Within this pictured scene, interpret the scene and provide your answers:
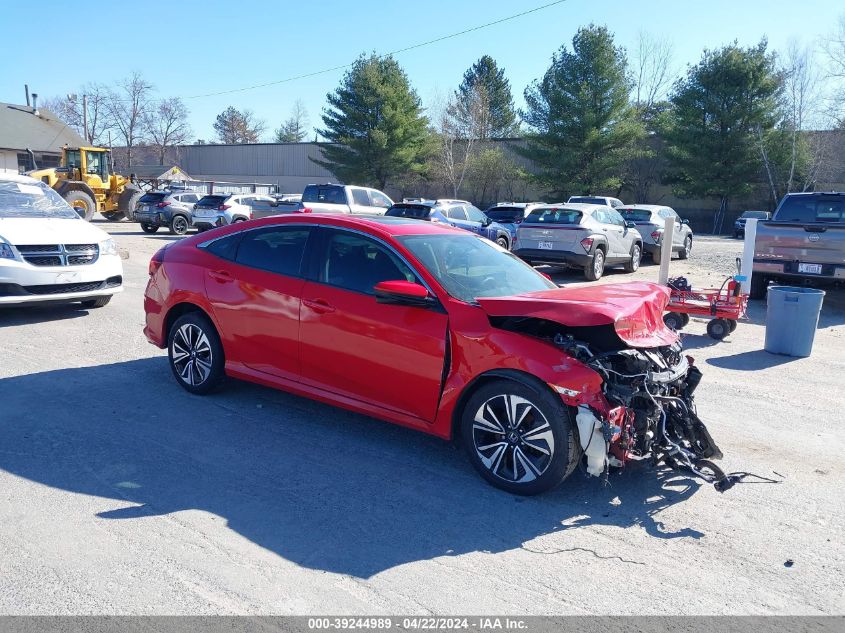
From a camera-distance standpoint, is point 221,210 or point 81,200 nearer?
point 221,210

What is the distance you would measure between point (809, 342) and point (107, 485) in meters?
8.42

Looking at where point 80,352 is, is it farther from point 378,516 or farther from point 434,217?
point 434,217

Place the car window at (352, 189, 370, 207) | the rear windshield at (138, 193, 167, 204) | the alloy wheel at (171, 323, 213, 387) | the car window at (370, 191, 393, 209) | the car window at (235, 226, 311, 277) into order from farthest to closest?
1. the rear windshield at (138, 193, 167, 204)
2. the car window at (370, 191, 393, 209)
3. the car window at (352, 189, 370, 207)
4. the alloy wheel at (171, 323, 213, 387)
5. the car window at (235, 226, 311, 277)

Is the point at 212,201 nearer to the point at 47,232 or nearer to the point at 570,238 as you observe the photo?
the point at 570,238

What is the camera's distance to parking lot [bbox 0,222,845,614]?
3.27m

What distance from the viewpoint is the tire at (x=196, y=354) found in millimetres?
5986

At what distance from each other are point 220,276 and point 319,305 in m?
1.26

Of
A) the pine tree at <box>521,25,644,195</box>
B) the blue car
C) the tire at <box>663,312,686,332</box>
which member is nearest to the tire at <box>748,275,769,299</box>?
the tire at <box>663,312,686,332</box>

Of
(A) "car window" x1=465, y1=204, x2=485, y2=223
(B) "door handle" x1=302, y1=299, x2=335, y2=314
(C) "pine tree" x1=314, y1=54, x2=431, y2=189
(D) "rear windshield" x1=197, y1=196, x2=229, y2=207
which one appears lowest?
(B) "door handle" x1=302, y1=299, x2=335, y2=314

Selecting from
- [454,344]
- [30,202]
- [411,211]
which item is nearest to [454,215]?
[411,211]

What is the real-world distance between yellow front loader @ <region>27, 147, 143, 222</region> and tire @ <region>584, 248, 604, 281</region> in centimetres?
2153

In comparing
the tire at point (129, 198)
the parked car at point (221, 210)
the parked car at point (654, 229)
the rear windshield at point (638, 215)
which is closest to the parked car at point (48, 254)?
the parked car at point (654, 229)

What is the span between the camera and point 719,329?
978 cm

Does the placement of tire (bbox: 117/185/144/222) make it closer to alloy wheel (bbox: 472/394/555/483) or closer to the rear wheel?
the rear wheel
